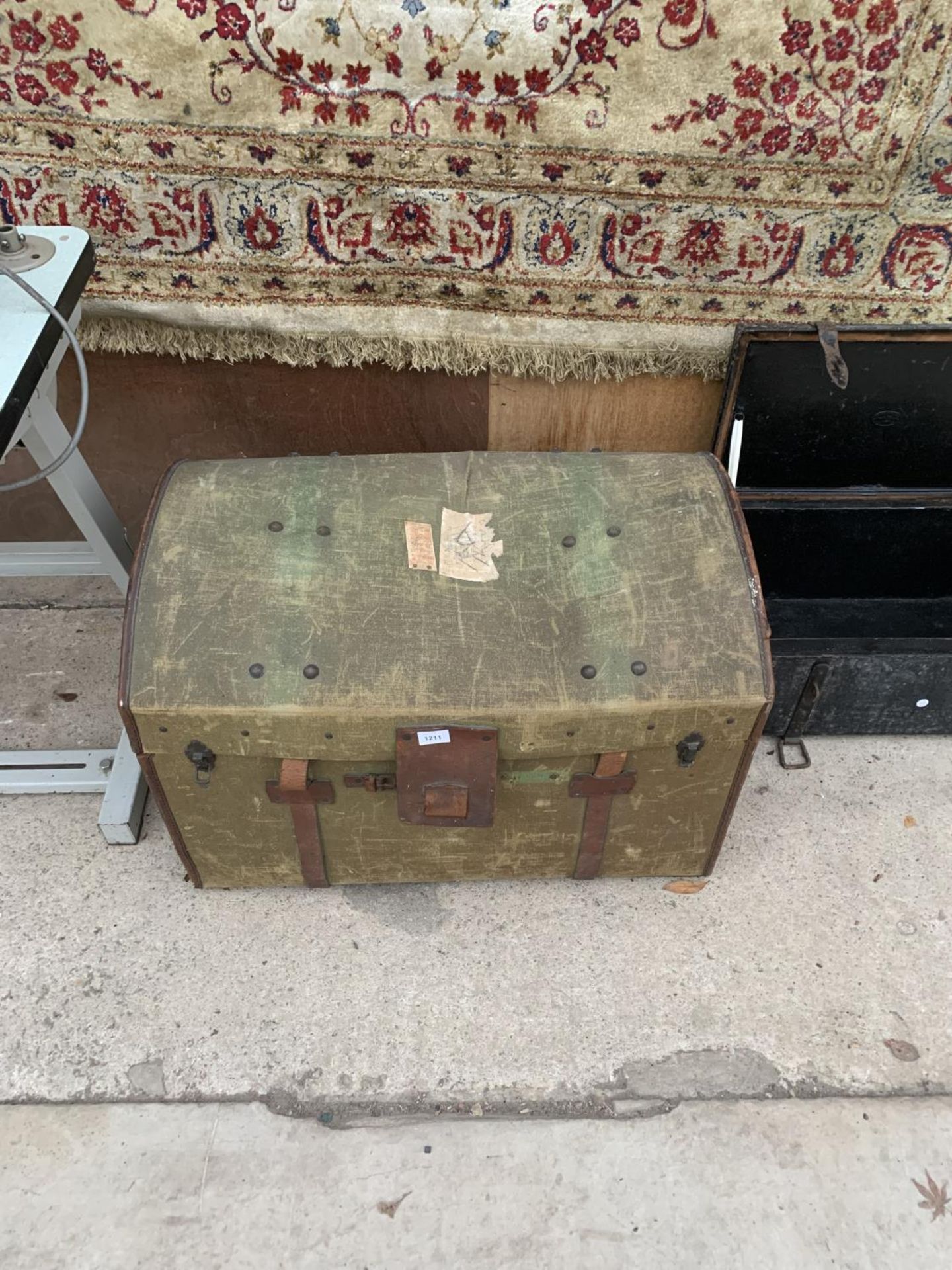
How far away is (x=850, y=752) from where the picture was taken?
217 cm

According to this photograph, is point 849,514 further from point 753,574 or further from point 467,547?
point 467,547

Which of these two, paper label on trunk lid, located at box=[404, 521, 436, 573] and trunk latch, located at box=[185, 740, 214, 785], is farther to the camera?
paper label on trunk lid, located at box=[404, 521, 436, 573]

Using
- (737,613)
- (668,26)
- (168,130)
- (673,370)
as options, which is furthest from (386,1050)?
(668,26)

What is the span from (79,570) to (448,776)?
1.18 meters

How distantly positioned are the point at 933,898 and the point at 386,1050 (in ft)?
4.18

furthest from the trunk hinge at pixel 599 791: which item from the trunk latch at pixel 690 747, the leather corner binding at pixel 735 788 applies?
the leather corner binding at pixel 735 788

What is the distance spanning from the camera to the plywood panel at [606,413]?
2.09m

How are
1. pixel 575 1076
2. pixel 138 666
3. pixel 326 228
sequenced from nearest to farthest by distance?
pixel 138 666, pixel 575 1076, pixel 326 228

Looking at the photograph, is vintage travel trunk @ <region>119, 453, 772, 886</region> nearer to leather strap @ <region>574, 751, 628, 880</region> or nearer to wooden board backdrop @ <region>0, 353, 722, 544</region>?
leather strap @ <region>574, 751, 628, 880</region>

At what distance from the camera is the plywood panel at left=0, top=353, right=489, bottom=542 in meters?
2.10

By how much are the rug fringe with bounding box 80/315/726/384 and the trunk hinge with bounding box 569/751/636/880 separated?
1.02 m

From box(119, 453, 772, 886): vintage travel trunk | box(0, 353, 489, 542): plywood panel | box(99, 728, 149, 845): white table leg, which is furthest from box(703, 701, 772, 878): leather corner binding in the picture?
box(99, 728, 149, 845): white table leg

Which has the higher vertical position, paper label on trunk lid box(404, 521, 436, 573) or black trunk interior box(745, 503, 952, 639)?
paper label on trunk lid box(404, 521, 436, 573)

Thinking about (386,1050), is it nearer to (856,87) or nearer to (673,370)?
(673,370)
